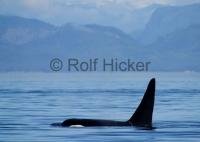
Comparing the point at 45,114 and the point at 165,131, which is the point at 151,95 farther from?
the point at 45,114

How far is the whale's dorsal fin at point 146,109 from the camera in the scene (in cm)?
3519

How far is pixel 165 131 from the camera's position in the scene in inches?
1364

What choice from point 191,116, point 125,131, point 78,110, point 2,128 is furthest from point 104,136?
point 78,110

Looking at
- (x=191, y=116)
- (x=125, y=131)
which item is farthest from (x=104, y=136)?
(x=191, y=116)

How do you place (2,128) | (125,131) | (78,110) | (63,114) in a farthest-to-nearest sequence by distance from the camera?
(78,110), (63,114), (2,128), (125,131)

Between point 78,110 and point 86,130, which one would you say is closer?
point 86,130

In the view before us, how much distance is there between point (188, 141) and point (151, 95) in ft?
16.8

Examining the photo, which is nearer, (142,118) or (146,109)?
(146,109)

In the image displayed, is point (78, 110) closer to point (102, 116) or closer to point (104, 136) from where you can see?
point (102, 116)

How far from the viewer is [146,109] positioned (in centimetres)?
3516

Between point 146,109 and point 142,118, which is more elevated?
point 146,109

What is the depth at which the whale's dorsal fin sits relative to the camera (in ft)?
115

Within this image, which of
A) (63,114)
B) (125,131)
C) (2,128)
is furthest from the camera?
(63,114)

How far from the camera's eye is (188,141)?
1205 inches
